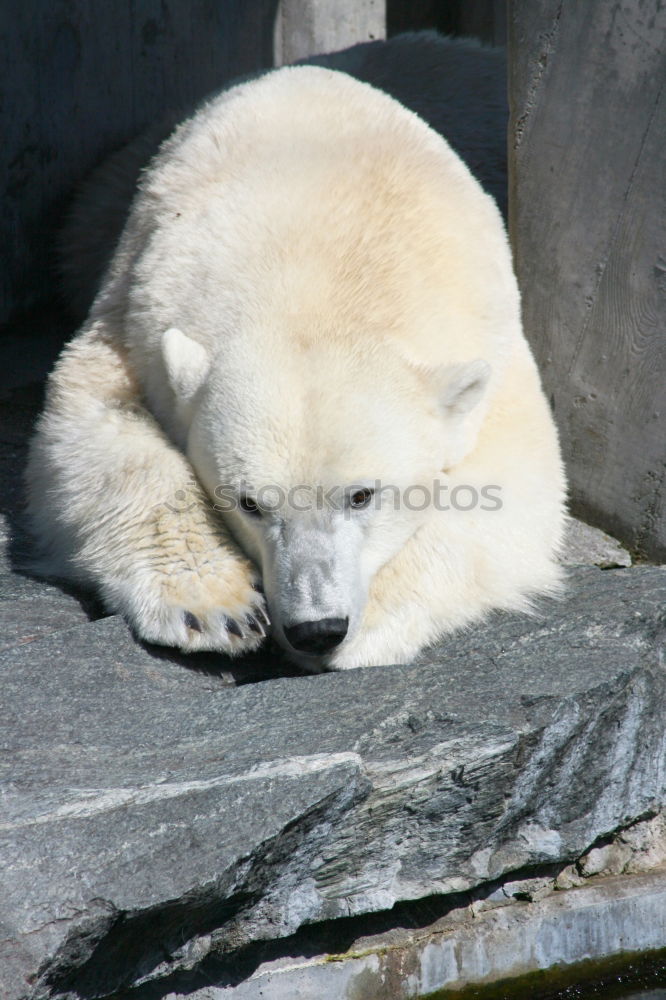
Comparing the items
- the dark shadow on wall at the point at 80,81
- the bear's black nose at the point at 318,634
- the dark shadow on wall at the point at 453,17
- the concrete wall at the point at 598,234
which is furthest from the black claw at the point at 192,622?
the dark shadow on wall at the point at 453,17

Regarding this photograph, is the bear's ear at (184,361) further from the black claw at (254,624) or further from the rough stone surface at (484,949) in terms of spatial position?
the rough stone surface at (484,949)

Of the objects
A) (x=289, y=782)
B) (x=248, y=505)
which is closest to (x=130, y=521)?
(x=248, y=505)

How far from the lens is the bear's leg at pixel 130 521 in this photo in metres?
2.83

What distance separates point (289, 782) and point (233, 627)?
1.68ft

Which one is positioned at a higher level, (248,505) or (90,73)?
(90,73)

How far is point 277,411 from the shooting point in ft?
9.23

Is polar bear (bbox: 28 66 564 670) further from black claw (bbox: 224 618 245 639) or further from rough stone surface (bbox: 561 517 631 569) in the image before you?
rough stone surface (bbox: 561 517 631 569)

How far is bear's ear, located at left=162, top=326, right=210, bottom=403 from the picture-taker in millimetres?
3000

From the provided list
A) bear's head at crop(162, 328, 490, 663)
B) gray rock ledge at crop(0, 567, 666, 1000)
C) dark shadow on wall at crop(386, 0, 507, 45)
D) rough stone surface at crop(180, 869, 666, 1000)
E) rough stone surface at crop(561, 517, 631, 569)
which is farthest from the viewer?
dark shadow on wall at crop(386, 0, 507, 45)

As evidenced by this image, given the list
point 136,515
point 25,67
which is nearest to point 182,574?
point 136,515

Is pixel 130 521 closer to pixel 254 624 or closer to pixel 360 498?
pixel 254 624

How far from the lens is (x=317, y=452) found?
9.08 feet

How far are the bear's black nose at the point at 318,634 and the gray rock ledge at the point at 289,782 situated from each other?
0.13 m

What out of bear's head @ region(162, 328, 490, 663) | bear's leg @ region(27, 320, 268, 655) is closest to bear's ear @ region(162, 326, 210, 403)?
bear's head @ region(162, 328, 490, 663)
